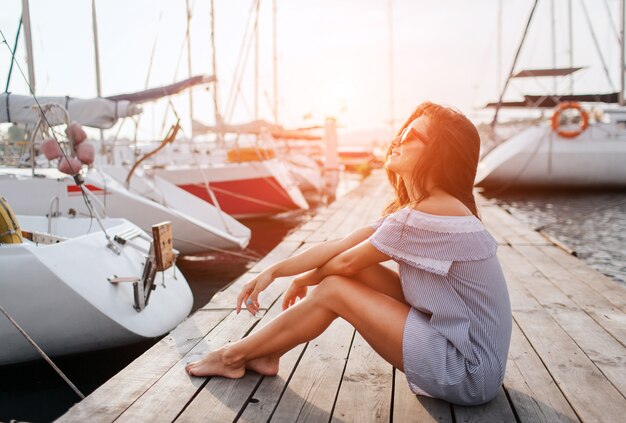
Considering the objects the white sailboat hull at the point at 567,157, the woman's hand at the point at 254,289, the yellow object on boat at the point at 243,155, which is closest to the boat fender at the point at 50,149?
the woman's hand at the point at 254,289

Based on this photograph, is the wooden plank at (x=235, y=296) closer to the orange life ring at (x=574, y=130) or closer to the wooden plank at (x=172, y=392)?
the wooden plank at (x=172, y=392)

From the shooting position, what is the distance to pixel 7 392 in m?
3.70

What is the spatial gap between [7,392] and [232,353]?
86.8 inches

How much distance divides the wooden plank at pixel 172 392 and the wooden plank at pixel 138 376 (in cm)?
3

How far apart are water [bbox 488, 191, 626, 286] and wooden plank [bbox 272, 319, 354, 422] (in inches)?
221

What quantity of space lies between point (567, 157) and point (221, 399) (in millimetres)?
18726

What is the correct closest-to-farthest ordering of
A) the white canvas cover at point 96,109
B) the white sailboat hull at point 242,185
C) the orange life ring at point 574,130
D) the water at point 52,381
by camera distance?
the water at point 52,381 → the white canvas cover at point 96,109 → the white sailboat hull at point 242,185 → the orange life ring at point 574,130

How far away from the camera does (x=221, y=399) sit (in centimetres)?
221

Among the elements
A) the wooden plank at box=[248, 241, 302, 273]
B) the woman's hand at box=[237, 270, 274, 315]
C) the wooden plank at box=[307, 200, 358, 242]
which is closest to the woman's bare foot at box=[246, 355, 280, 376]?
the woman's hand at box=[237, 270, 274, 315]

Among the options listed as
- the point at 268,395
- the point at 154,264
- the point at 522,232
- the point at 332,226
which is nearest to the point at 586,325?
the point at 268,395

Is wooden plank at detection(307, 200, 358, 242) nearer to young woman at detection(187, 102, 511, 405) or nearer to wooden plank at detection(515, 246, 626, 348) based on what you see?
wooden plank at detection(515, 246, 626, 348)

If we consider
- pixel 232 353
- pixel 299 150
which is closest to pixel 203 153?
pixel 299 150

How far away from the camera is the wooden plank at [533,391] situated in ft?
6.87

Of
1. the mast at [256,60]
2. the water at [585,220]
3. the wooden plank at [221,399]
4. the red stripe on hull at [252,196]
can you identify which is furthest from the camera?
the mast at [256,60]
